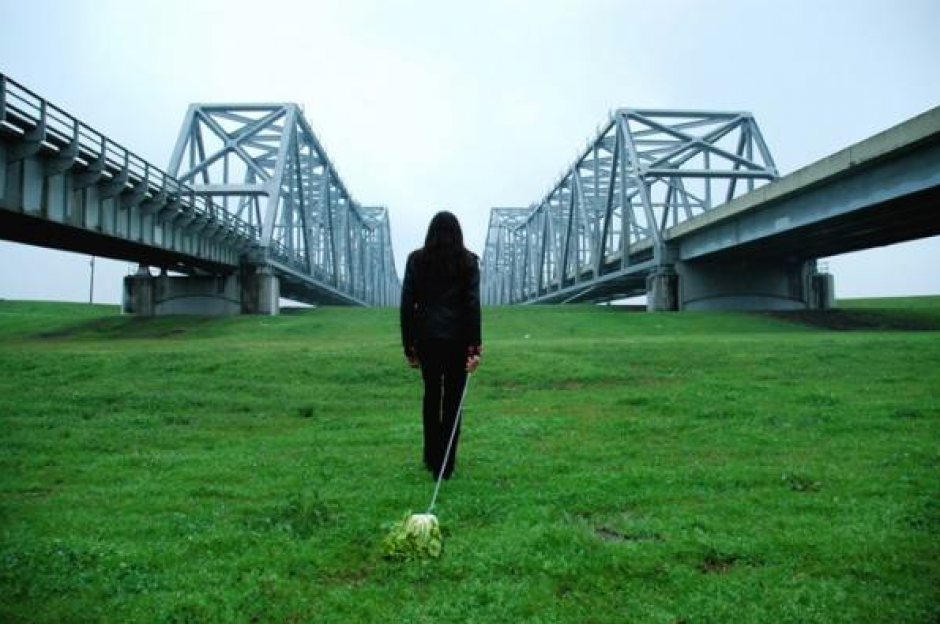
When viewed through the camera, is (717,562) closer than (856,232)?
Yes

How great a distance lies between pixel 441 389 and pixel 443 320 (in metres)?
0.67

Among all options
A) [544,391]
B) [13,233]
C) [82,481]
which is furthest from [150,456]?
[13,233]

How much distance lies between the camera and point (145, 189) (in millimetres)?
27328

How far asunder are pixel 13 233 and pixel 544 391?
2060 centimetres

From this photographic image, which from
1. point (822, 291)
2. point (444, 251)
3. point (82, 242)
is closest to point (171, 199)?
point (82, 242)

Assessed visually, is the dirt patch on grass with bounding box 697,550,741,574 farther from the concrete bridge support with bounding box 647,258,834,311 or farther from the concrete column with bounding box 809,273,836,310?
the concrete column with bounding box 809,273,836,310

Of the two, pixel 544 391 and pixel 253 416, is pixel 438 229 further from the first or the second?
pixel 544 391

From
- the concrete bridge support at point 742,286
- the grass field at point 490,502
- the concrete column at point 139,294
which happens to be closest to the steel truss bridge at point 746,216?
the concrete bridge support at point 742,286

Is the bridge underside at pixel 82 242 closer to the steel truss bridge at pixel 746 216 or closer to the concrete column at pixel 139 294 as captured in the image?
the concrete column at pixel 139 294

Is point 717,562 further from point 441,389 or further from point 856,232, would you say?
point 856,232

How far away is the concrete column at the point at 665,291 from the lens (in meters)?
45.1

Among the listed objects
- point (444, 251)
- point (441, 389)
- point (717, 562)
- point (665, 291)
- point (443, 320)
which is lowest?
point (717, 562)

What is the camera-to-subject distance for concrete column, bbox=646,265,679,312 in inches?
1777

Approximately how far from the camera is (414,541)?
14.5 ft
